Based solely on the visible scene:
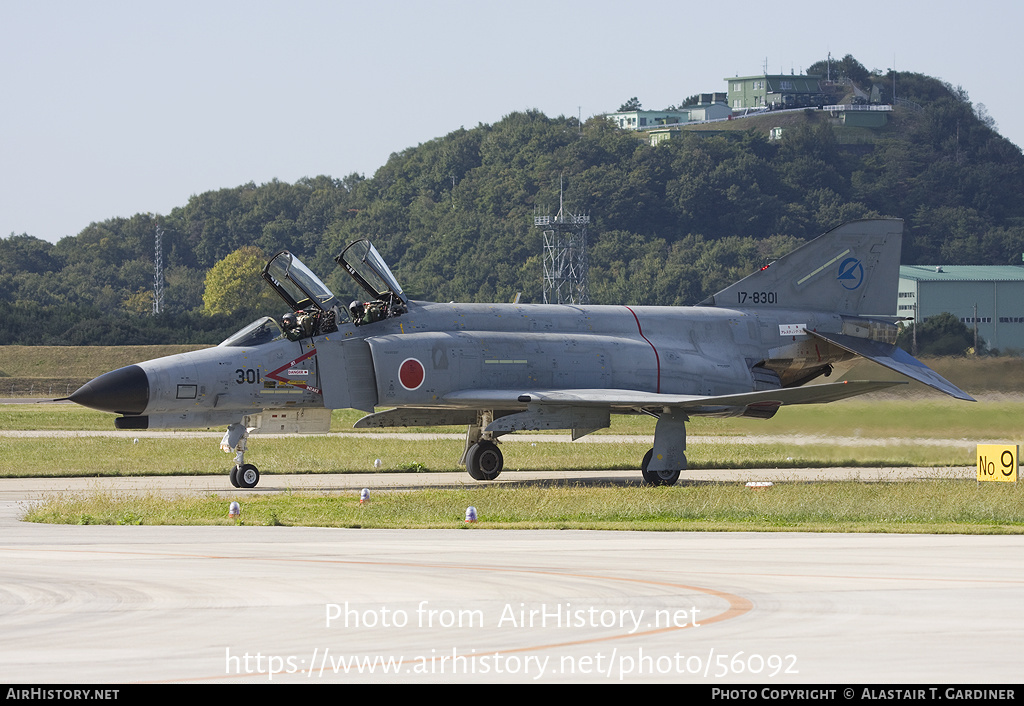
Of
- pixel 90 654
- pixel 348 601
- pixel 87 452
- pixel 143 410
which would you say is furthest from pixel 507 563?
pixel 87 452

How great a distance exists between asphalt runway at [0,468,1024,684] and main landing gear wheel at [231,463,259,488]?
6720 mm

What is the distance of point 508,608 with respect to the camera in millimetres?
8641

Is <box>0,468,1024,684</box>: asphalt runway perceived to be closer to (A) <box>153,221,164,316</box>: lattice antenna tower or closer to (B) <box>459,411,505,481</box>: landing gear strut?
(B) <box>459,411,505,481</box>: landing gear strut

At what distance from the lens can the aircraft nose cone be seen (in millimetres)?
19375

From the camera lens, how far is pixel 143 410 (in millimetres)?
19703

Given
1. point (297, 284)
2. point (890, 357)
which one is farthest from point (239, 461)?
point (890, 357)

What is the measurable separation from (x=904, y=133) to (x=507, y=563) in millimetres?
173553

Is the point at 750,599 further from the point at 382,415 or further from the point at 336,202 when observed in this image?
the point at 336,202

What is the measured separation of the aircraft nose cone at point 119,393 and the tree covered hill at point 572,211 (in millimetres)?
80108

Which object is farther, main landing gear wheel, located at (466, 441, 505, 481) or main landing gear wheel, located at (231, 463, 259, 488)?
main landing gear wheel, located at (466, 441, 505, 481)

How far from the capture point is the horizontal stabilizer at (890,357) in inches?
923

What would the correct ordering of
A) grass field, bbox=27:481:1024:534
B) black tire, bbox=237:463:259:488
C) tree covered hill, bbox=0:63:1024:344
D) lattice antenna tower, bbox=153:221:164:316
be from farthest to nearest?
tree covered hill, bbox=0:63:1024:344 → lattice antenna tower, bbox=153:221:164:316 → black tire, bbox=237:463:259:488 → grass field, bbox=27:481:1024:534

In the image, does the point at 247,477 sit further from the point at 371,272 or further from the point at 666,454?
the point at 666,454

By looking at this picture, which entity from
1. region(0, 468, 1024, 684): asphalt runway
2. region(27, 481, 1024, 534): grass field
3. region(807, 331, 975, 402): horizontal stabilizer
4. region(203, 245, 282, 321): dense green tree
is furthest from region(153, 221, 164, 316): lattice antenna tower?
region(0, 468, 1024, 684): asphalt runway
